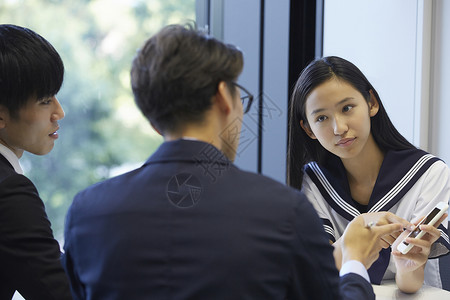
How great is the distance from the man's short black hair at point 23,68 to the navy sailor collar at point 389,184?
0.95 metres

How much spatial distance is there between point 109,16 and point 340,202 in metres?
1.19

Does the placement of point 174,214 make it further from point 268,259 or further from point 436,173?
point 436,173

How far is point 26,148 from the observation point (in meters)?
1.24

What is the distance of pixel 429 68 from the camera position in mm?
2938

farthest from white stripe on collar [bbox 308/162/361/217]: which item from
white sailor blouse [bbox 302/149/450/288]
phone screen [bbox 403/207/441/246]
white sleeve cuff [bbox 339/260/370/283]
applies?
white sleeve cuff [bbox 339/260/370/283]

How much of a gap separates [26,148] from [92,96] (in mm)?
906

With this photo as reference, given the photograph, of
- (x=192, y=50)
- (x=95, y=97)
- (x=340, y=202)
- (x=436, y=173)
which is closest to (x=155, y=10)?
(x=95, y=97)

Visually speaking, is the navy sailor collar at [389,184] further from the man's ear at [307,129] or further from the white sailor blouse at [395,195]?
the man's ear at [307,129]

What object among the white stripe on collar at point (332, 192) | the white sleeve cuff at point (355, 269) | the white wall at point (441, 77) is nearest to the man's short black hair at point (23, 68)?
the white sleeve cuff at point (355, 269)

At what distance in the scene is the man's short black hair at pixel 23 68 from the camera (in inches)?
45.1

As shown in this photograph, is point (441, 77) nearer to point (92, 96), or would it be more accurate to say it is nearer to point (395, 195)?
point (395, 195)

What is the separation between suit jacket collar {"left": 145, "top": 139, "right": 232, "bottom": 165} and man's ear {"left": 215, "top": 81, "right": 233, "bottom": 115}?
67 mm

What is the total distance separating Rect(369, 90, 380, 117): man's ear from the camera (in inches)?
65.3

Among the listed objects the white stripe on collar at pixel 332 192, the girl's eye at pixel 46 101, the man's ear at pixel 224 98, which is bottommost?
the white stripe on collar at pixel 332 192
